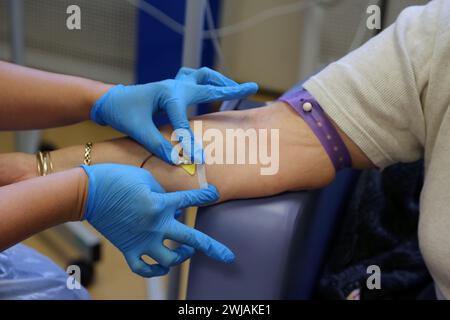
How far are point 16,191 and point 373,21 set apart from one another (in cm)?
60

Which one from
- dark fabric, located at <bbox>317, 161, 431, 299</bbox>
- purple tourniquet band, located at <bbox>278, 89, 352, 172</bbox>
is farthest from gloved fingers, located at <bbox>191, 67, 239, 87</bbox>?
dark fabric, located at <bbox>317, 161, 431, 299</bbox>

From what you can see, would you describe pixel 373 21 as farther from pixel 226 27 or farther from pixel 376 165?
pixel 226 27

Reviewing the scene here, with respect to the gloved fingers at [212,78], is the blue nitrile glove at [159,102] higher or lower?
lower

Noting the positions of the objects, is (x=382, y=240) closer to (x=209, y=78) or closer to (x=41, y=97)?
(x=209, y=78)

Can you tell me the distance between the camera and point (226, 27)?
200 centimetres

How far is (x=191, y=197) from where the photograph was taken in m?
0.79

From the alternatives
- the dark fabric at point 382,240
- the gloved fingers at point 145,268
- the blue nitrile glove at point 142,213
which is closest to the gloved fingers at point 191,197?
the blue nitrile glove at point 142,213

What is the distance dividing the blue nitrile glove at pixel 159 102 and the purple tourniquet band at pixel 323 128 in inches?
3.2

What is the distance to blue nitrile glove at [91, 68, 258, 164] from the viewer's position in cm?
82

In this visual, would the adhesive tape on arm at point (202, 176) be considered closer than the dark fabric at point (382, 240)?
Yes

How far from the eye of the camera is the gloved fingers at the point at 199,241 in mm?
771

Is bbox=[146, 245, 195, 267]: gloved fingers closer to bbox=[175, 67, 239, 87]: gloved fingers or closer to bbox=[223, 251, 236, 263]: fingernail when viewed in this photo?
bbox=[223, 251, 236, 263]: fingernail

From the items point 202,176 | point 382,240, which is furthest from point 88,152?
point 382,240

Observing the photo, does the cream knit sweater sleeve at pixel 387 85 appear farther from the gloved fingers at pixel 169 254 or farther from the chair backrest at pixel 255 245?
the gloved fingers at pixel 169 254
